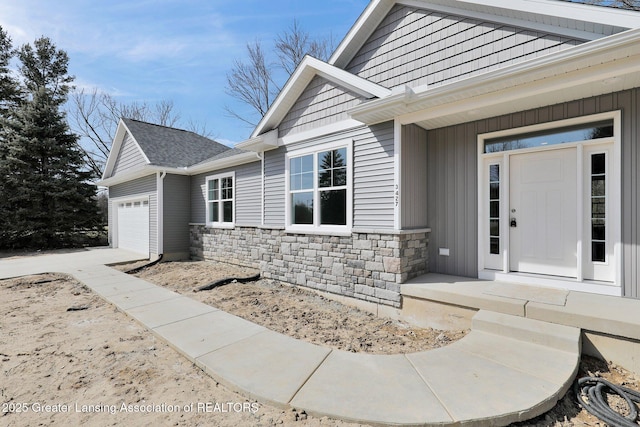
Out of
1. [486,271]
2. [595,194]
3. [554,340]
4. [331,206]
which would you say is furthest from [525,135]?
[331,206]

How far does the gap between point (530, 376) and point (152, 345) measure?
161 inches

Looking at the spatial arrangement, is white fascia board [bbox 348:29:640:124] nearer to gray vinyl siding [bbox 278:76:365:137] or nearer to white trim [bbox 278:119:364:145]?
white trim [bbox 278:119:364:145]

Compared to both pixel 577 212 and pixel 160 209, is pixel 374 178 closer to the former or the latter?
pixel 577 212

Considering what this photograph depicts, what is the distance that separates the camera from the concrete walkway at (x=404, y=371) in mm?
2217

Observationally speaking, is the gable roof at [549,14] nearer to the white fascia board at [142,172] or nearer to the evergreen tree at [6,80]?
the white fascia board at [142,172]

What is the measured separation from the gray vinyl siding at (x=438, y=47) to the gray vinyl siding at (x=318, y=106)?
39.3 inches

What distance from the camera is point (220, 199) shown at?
9.46 meters

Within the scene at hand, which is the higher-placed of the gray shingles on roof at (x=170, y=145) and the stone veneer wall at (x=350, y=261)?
the gray shingles on roof at (x=170, y=145)

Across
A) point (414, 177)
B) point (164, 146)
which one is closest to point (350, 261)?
point (414, 177)

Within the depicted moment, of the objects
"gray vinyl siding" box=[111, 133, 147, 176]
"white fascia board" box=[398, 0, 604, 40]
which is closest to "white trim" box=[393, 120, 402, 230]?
"white fascia board" box=[398, 0, 604, 40]

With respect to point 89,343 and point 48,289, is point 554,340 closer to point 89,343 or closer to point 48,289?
point 89,343

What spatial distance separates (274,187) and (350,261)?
2.72 meters

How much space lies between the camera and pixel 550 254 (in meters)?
4.34

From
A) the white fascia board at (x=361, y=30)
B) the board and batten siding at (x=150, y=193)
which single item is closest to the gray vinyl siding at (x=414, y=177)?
the white fascia board at (x=361, y=30)
